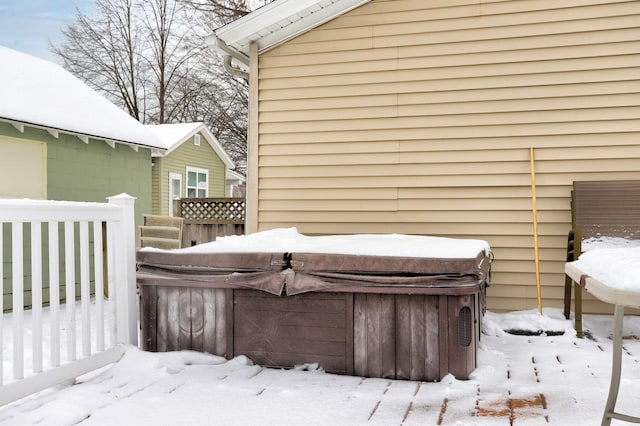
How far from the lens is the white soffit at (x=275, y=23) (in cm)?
473

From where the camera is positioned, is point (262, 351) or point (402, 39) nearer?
point (262, 351)

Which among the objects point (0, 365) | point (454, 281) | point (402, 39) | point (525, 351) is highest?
point (402, 39)

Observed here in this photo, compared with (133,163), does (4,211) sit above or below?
below

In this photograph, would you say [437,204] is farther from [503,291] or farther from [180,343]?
[180,343]

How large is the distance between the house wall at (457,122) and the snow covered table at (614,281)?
2.53 meters

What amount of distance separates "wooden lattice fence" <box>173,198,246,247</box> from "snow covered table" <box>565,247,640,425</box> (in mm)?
7316

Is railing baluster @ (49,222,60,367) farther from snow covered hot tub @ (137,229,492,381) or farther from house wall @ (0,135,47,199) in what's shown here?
house wall @ (0,135,47,199)

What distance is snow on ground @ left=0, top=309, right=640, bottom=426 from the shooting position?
7.21 feet

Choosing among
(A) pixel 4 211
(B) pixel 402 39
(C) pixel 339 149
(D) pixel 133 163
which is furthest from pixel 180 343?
(D) pixel 133 163

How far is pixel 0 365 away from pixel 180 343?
1.04m

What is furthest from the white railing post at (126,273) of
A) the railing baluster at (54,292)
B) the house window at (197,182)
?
the house window at (197,182)

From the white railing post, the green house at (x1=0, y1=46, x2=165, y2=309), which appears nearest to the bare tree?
the green house at (x1=0, y1=46, x2=165, y2=309)

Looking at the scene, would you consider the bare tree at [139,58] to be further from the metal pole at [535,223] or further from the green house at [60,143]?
the metal pole at [535,223]

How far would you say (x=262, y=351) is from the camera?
9.85ft
